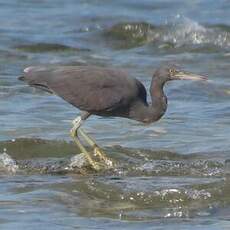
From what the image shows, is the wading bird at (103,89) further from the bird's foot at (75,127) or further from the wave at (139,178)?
the wave at (139,178)

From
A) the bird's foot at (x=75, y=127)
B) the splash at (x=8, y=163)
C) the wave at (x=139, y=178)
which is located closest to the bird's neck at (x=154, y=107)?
the wave at (x=139, y=178)

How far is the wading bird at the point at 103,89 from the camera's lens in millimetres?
9492

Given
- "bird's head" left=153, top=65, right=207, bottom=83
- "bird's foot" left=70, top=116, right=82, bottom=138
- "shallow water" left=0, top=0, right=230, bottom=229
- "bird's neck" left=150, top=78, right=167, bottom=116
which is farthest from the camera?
"bird's foot" left=70, top=116, right=82, bottom=138

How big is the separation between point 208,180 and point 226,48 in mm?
7250

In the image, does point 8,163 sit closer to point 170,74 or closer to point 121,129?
point 170,74

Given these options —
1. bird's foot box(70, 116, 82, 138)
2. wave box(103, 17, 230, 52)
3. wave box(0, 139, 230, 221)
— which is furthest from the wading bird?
wave box(103, 17, 230, 52)

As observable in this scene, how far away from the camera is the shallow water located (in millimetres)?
7816

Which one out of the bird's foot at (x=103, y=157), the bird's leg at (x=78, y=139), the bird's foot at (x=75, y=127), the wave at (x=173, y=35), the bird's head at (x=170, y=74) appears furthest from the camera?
the wave at (x=173, y=35)

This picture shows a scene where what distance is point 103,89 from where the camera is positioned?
374 inches

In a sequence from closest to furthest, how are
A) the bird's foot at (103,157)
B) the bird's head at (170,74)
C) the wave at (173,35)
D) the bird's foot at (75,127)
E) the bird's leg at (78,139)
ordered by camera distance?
the bird's foot at (103,157) < the bird's leg at (78,139) < the bird's head at (170,74) < the bird's foot at (75,127) < the wave at (173,35)

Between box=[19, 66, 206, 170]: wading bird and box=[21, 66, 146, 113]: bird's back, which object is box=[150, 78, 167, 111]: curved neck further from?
box=[21, 66, 146, 113]: bird's back

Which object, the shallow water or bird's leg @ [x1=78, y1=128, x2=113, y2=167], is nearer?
the shallow water

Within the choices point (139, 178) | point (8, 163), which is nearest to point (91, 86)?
point (8, 163)

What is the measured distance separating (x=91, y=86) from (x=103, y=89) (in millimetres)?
117
